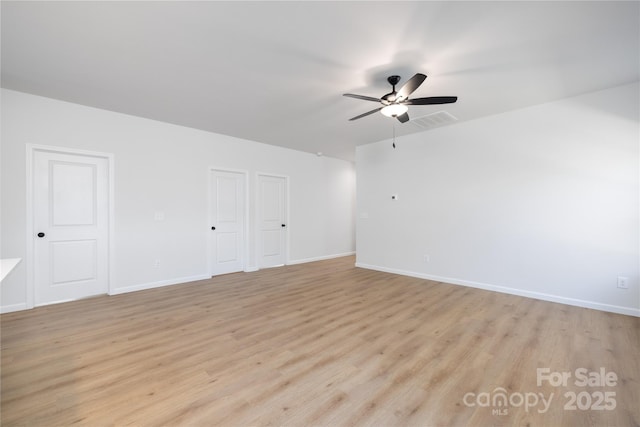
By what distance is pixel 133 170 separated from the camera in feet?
13.6

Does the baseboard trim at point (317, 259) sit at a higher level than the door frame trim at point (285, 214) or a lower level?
lower

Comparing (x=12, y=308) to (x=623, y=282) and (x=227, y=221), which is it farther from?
(x=623, y=282)

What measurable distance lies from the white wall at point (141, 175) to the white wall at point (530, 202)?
2943 millimetres

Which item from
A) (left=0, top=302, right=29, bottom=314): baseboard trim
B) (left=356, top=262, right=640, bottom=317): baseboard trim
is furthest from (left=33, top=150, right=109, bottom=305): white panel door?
(left=356, top=262, right=640, bottom=317): baseboard trim

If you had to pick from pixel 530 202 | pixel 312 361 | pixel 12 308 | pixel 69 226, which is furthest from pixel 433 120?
pixel 12 308

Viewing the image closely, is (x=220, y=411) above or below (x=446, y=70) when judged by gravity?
below

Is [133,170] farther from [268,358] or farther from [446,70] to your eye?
[446,70]

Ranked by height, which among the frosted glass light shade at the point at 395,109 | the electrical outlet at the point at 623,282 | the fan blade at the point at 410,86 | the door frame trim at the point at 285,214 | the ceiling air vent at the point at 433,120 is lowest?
the electrical outlet at the point at 623,282

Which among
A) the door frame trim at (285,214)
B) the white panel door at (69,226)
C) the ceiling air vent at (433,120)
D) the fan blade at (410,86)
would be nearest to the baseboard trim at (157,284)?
the white panel door at (69,226)

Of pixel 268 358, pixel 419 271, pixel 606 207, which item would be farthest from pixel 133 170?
pixel 606 207

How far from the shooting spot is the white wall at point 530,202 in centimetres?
323

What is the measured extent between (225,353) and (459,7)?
3400 mm

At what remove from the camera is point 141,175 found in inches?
166

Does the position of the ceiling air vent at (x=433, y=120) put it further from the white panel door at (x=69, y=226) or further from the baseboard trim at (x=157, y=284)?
the white panel door at (x=69, y=226)
